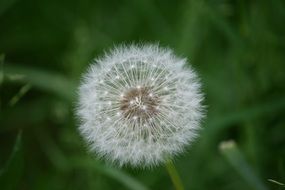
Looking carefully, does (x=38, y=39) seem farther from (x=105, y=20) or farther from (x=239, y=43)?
(x=239, y=43)

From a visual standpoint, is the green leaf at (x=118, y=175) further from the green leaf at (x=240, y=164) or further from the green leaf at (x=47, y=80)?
the green leaf at (x=47, y=80)

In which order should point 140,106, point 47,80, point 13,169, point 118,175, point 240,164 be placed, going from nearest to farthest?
point 140,106
point 13,169
point 240,164
point 118,175
point 47,80

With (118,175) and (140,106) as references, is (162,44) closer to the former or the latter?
(118,175)

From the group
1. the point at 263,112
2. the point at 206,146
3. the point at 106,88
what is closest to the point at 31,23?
the point at 206,146

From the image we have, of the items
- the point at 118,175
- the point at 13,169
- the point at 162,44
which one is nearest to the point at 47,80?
the point at 162,44

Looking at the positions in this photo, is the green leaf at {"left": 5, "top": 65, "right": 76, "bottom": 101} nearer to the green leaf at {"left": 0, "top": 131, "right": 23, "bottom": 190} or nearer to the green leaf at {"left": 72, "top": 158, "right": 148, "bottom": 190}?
the green leaf at {"left": 72, "top": 158, "right": 148, "bottom": 190}

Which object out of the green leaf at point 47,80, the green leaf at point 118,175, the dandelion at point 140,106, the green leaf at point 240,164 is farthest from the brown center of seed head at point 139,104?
the green leaf at point 47,80
